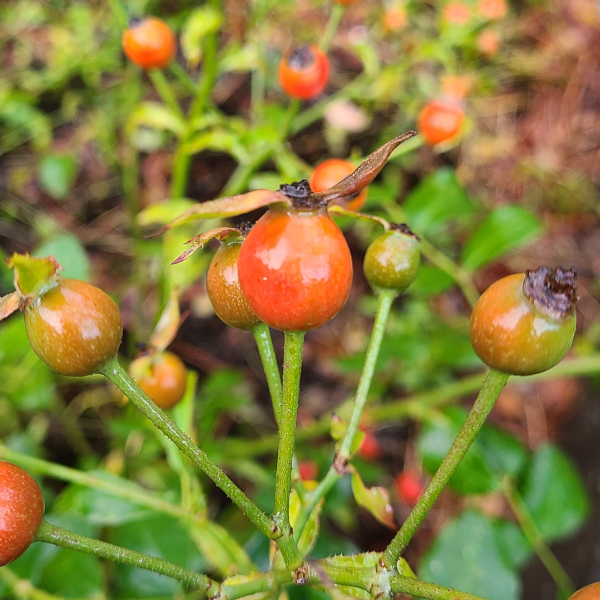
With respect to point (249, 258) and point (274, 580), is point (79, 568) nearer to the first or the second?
point (274, 580)

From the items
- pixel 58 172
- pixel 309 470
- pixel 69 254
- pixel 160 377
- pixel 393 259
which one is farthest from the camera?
pixel 58 172

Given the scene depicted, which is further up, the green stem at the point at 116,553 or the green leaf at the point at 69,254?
the green stem at the point at 116,553

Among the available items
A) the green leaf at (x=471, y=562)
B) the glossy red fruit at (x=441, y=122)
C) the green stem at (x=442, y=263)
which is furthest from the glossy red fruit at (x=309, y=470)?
the glossy red fruit at (x=441, y=122)

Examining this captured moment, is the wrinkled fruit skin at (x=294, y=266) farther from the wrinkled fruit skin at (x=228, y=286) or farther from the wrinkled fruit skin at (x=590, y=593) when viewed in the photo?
the wrinkled fruit skin at (x=590, y=593)

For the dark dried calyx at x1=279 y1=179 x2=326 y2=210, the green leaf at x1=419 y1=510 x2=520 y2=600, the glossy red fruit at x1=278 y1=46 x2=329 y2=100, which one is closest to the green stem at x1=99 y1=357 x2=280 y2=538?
the dark dried calyx at x1=279 y1=179 x2=326 y2=210

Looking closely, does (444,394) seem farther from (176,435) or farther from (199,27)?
(199,27)

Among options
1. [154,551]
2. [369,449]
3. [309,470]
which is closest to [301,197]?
[154,551]
